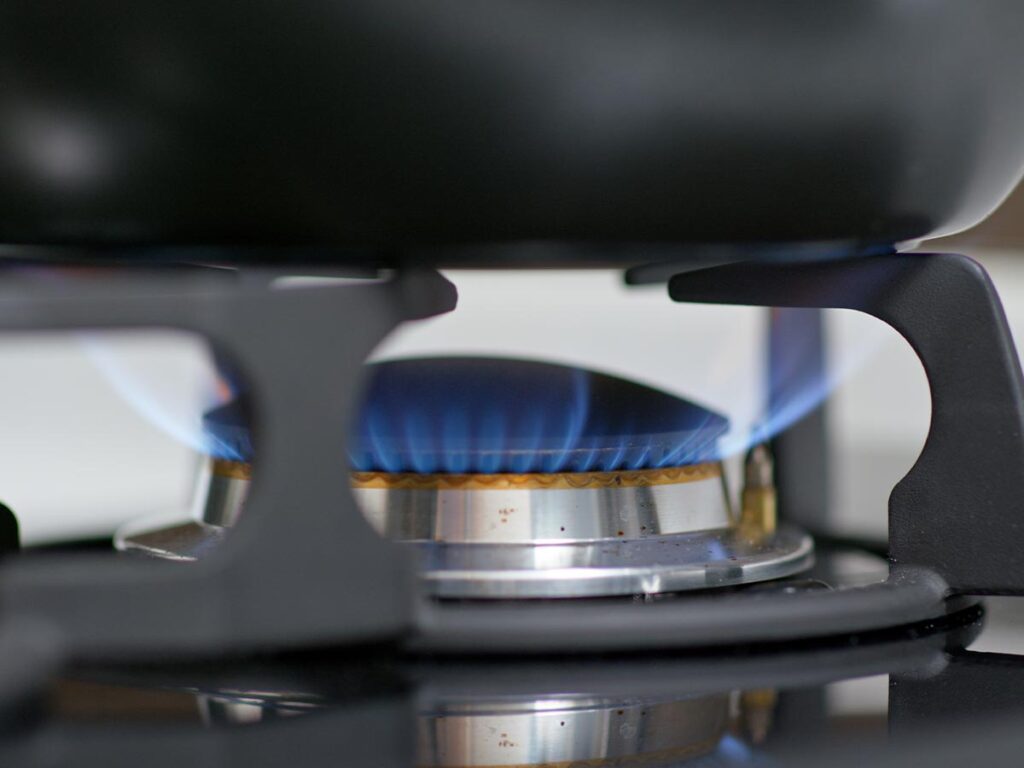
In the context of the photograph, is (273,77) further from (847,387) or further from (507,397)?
(847,387)

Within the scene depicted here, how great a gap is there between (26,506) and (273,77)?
3.17 ft

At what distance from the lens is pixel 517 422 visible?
55 cm

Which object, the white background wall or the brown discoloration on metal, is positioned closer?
the brown discoloration on metal

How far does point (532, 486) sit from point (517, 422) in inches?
1.3

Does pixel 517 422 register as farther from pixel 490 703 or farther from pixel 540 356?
pixel 540 356

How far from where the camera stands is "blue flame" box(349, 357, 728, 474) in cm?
53

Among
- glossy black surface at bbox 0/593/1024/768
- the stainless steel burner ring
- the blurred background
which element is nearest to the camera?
glossy black surface at bbox 0/593/1024/768

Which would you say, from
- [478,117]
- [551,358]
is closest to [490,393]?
[478,117]

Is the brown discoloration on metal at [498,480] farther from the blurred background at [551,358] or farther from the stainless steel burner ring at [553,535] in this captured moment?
the blurred background at [551,358]

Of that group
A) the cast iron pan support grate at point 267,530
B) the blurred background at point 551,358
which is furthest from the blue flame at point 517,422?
the blurred background at point 551,358

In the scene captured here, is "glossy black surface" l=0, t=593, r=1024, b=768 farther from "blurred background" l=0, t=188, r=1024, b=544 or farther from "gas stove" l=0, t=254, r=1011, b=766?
"blurred background" l=0, t=188, r=1024, b=544

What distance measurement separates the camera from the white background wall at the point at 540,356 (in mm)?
1355

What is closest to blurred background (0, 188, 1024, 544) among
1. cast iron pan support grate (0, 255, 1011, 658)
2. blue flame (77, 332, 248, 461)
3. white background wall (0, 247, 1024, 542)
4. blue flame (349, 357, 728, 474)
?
white background wall (0, 247, 1024, 542)

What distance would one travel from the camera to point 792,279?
57 centimetres
